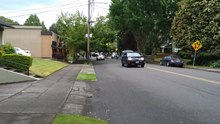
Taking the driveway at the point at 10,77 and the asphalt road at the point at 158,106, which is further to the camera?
the driveway at the point at 10,77

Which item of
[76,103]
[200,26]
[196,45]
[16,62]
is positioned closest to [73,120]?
[76,103]

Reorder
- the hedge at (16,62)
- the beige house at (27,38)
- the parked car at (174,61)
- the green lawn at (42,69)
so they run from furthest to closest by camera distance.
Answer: the beige house at (27,38)
the parked car at (174,61)
the green lawn at (42,69)
the hedge at (16,62)

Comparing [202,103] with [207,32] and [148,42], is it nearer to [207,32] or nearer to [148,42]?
[207,32]

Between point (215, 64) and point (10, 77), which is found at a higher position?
point (10, 77)

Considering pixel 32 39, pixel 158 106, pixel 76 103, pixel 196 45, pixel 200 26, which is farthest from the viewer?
pixel 32 39

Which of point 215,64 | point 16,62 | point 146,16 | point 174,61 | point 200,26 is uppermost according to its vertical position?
point 146,16

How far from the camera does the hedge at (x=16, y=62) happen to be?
2191 centimetres

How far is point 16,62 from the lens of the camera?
72.4ft

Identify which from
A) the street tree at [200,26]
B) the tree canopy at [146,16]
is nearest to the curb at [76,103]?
the street tree at [200,26]

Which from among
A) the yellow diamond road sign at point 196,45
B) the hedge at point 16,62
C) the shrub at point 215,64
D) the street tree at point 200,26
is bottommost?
the shrub at point 215,64

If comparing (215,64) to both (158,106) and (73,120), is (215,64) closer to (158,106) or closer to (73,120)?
(158,106)

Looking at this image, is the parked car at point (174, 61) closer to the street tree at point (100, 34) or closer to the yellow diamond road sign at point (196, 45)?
the yellow diamond road sign at point (196, 45)

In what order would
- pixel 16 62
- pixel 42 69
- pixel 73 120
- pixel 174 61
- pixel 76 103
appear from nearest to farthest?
1. pixel 73 120
2. pixel 76 103
3. pixel 16 62
4. pixel 42 69
5. pixel 174 61

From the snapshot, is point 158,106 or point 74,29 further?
point 74,29
